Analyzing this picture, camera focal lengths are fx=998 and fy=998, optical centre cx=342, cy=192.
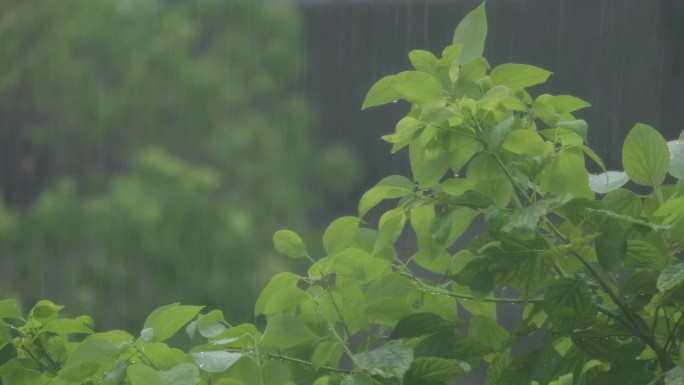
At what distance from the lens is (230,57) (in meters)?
5.33

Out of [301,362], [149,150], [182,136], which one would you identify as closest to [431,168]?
[301,362]

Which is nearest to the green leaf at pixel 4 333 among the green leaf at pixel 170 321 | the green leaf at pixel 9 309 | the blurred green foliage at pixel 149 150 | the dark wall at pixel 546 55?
the green leaf at pixel 9 309

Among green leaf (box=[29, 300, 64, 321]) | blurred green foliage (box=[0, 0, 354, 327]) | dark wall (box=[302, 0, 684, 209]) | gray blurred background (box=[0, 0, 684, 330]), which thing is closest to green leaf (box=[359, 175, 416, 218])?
green leaf (box=[29, 300, 64, 321])

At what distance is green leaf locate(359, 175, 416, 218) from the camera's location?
0.54 m

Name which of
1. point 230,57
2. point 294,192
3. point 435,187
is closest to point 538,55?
point 294,192

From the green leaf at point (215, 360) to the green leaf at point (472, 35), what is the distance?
8.0 inches

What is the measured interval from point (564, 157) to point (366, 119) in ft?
13.9

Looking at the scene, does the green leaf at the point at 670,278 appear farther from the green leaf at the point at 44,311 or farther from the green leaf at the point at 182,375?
the green leaf at the point at 44,311

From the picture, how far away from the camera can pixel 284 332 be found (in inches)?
20.8

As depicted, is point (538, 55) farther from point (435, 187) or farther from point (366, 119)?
point (435, 187)

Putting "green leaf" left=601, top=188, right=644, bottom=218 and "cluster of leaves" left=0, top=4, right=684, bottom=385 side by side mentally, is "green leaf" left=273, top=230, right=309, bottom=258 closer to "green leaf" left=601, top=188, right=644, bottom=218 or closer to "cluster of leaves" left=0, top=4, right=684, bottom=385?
"cluster of leaves" left=0, top=4, right=684, bottom=385

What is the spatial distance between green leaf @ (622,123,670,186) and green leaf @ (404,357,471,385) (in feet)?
0.45

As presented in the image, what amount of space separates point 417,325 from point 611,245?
0.12 m

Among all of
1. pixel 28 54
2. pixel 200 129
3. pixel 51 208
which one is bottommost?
pixel 51 208
